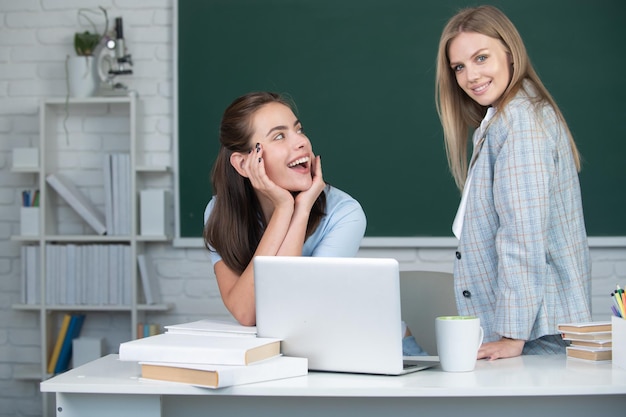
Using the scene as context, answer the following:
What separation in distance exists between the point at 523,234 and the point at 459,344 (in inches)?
14.9

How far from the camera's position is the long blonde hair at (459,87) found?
77.5 inches

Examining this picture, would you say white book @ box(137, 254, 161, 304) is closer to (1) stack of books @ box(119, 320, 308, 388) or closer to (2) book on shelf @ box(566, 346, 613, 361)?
(1) stack of books @ box(119, 320, 308, 388)

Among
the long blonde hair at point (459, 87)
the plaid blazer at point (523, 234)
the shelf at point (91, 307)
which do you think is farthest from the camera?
the shelf at point (91, 307)

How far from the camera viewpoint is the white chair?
2475 mm

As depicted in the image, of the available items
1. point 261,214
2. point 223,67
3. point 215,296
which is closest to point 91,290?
point 215,296

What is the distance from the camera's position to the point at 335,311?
1467mm

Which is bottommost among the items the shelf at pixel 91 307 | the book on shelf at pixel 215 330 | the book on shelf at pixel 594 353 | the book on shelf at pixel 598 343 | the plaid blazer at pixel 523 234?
the shelf at pixel 91 307

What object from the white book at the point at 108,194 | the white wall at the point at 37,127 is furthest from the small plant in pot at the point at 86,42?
the white book at the point at 108,194

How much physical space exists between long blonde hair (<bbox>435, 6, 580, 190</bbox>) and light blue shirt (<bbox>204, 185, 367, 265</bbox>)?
13.0 inches

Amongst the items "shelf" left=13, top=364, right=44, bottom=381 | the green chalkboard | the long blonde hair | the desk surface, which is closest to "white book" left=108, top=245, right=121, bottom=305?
the green chalkboard

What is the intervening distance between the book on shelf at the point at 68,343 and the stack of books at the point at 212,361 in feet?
8.05

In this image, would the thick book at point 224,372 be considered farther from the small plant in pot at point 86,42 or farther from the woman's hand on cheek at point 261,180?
the small plant in pot at point 86,42

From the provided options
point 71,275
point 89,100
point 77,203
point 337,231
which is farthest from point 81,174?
point 337,231

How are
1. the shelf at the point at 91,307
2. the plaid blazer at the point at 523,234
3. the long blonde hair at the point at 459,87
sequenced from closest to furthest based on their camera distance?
1. the plaid blazer at the point at 523,234
2. the long blonde hair at the point at 459,87
3. the shelf at the point at 91,307
